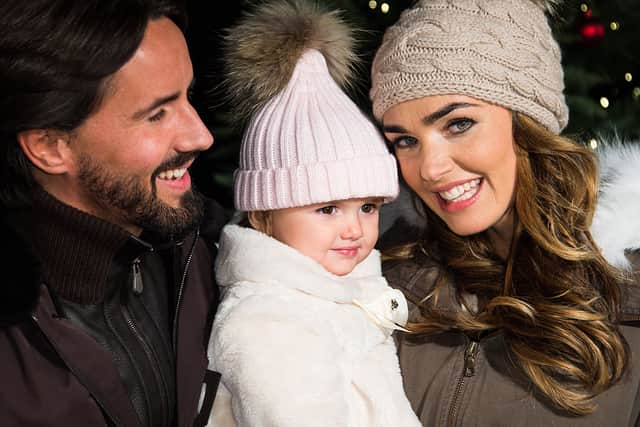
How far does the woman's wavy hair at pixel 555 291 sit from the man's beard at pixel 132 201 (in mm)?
911

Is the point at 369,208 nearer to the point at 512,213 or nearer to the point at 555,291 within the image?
the point at 512,213

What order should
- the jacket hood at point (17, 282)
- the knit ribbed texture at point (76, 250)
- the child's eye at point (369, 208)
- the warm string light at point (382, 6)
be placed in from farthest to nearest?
1. the warm string light at point (382, 6)
2. the child's eye at point (369, 208)
3. the knit ribbed texture at point (76, 250)
4. the jacket hood at point (17, 282)

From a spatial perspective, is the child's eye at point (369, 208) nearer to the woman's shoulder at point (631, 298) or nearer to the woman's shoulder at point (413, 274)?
the woman's shoulder at point (413, 274)

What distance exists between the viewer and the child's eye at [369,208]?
107 inches

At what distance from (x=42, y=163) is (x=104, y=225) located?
0.92ft

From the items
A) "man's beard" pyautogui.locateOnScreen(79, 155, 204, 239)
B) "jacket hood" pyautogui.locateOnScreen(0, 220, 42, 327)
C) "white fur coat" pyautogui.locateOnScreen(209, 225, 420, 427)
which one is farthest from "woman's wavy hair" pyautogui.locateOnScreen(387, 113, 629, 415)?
"jacket hood" pyautogui.locateOnScreen(0, 220, 42, 327)

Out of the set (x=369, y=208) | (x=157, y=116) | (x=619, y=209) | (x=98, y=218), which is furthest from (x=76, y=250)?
(x=619, y=209)

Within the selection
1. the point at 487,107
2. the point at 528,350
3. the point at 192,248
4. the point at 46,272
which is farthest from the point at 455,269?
the point at 46,272

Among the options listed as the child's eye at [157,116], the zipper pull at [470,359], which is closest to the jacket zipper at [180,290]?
the child's eye at [157,116]

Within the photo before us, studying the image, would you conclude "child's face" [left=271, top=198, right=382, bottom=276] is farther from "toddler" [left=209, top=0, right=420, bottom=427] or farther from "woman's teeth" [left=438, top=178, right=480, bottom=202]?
"woman's teeth" [left=438, top=178, right=480, bottom=202]

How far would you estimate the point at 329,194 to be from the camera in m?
2.54

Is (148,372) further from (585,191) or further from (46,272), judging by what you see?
(585,191)

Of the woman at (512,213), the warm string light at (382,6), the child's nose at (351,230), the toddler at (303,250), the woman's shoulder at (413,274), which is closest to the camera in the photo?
the toddler at (303,250)

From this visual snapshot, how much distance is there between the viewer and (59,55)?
2.28 meters
